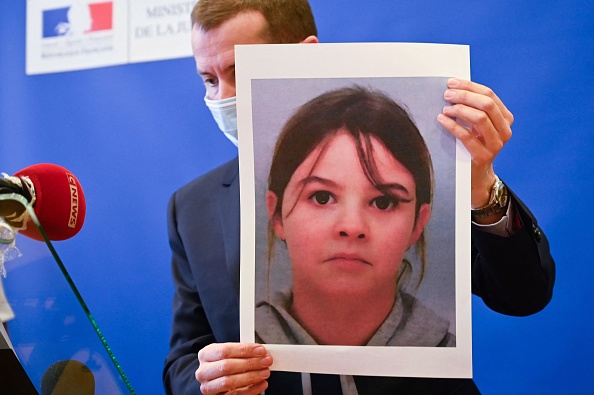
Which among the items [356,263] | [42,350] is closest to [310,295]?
[356,263]

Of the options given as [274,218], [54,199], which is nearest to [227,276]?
[274,218]

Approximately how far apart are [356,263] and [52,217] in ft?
1.40

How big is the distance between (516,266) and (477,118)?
28cm

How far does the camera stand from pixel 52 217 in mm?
759

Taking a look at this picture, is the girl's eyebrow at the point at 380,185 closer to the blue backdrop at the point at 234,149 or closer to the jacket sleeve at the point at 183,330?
the jacket sleeve at the point at 183,330

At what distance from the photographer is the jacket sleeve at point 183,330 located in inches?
48.0

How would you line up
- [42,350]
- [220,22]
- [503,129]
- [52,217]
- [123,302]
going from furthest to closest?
[123,302] → [220,22] → [503,129] → [52,217] → [42,350]

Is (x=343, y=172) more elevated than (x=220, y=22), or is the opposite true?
(x=220, y=22)

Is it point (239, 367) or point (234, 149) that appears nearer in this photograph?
point (239, 367)

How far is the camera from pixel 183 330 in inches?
51.1

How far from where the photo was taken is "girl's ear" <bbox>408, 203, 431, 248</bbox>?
3.21 feet

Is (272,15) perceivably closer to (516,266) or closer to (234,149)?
(516,266)

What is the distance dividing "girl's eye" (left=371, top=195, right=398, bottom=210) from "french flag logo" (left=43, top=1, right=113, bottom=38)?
1803mm

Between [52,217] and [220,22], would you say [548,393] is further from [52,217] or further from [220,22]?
[52,217]
